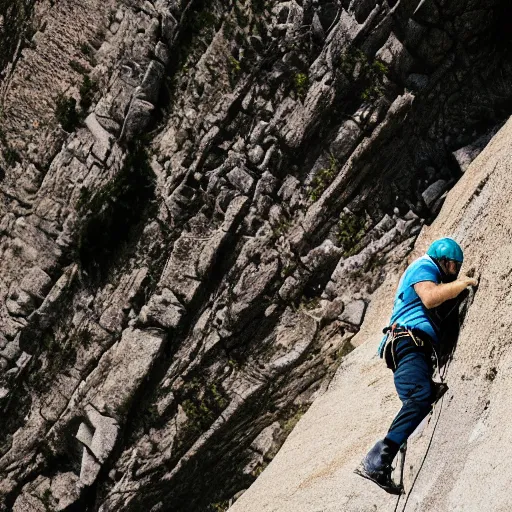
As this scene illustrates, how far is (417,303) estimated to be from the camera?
987 cm

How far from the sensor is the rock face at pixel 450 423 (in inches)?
321

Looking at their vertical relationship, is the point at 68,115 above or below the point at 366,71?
below

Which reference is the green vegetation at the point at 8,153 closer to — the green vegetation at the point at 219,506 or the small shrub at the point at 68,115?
the small shrub at the point at 68,115

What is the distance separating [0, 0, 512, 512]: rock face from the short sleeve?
19.4 ft

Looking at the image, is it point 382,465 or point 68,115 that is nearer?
point 382,465

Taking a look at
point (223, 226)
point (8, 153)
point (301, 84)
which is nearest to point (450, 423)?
point (223, 226)

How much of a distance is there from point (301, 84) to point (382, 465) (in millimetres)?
10305

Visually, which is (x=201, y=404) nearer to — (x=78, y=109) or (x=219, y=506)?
(x=219, y=506)

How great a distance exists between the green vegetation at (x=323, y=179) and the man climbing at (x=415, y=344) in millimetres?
6460

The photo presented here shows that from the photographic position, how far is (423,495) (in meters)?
8.87

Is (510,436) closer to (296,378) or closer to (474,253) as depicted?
(474,253)

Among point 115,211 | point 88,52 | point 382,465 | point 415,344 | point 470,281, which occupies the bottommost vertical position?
point 115,211

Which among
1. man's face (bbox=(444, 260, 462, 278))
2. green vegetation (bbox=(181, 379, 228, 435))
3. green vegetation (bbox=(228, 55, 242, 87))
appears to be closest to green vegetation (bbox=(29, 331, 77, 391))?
green vegetation (bbox=(181, 379, 228, 435))

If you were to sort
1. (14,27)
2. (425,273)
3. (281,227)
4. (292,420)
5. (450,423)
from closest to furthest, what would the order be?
(450,423) → (425,273) → (292,420) → (281,227) → (14,27)
